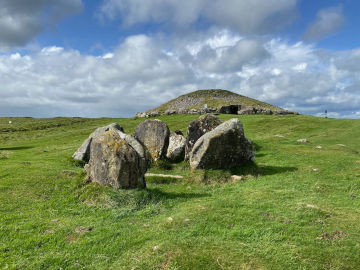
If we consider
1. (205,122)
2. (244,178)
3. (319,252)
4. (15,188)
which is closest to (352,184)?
(244,178)

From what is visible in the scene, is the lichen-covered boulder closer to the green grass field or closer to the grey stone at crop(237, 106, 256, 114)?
the green grass field

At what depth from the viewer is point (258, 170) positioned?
17.5 metres

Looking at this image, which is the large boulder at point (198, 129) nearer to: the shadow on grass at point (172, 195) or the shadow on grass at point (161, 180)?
the shadow on grass at point (161, 180)

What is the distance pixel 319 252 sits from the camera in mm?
7059

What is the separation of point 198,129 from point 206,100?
101323 mm

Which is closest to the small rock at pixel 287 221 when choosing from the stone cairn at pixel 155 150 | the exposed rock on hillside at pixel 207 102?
the stone cairn at pixel 155 150

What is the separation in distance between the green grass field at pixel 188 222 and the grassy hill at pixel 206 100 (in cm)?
9801

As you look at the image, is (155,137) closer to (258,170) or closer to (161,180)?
(161,180)

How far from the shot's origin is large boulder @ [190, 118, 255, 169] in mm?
16797

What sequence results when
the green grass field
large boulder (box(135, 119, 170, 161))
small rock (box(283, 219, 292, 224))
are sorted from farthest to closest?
large boulder (box(135, 119, 170, 161)), small rock (box(283, 219, 292, 224)), the green grass field

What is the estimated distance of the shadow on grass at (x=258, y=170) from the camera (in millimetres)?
17148

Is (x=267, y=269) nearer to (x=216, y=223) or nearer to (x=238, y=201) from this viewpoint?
(x=216, y=223)

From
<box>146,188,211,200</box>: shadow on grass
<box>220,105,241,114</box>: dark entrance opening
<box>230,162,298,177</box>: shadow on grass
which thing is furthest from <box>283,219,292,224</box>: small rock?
<box>220,105,241,114</box>: dark entrance opening

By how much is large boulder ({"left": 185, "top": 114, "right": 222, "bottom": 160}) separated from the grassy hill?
89338 mm
